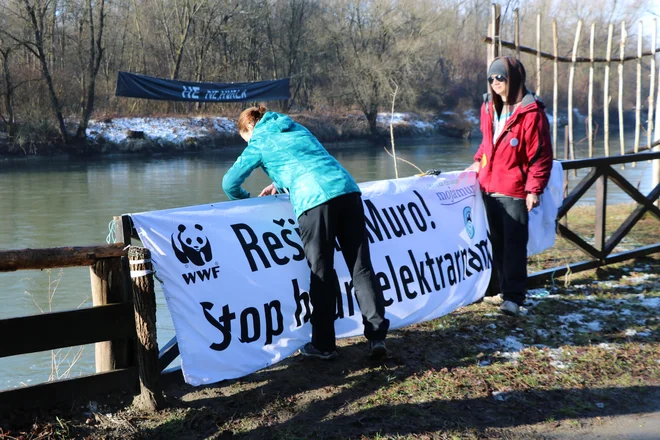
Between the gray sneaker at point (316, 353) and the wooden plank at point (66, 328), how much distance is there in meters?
1.18

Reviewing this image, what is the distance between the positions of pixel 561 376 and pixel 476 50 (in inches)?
2385

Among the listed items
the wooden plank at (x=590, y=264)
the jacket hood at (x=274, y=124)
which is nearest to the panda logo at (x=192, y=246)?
the jacket hood at (x=274, y=124)

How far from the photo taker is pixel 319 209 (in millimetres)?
3932

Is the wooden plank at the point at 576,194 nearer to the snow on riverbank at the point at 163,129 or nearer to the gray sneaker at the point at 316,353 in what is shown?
the gray sneaker at the point at 316,353

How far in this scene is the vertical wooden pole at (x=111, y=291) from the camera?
3.50 metres

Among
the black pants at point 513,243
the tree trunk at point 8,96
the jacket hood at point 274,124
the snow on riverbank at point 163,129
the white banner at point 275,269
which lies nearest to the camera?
the white banner at point 275,269

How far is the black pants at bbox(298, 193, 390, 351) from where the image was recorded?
13.0ft

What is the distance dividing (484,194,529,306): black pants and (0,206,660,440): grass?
0.77ft

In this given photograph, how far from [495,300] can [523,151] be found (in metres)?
1.36

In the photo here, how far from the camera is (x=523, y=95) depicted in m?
4.97

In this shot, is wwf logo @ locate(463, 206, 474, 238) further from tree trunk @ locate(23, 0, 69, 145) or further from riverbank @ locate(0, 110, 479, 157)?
tree trunk @ locate(23, 0, 69, 145)

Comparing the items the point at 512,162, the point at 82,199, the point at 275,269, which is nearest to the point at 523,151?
the point at 512,162

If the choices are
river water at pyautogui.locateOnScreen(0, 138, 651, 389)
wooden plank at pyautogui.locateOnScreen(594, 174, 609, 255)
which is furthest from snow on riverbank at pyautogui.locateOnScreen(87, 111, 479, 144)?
wooden plank at pyautogui.locateOnScreen(594, 174, 609, 255)

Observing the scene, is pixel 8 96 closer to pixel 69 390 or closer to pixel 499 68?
pixel 499 68
